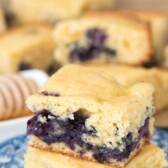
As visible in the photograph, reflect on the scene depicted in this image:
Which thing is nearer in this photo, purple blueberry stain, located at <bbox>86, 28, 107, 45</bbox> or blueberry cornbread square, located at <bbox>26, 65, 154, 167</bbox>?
blueberry cornbread square, located at <bbox>26, 65, 154, 167</bbox>

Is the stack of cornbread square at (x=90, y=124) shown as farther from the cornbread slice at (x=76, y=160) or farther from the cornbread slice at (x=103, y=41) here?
the cornbread slice at (x=103, y=41)

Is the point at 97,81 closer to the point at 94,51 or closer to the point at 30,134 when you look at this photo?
the point at 30,134

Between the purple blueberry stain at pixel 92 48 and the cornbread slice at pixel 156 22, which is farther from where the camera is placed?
the cornbread slice at pixel 156 22

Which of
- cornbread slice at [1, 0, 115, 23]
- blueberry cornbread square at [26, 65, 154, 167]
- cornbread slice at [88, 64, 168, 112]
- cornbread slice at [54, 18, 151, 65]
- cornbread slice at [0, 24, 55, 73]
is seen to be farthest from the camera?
cornbread slice at [1, 0, 115, 23]

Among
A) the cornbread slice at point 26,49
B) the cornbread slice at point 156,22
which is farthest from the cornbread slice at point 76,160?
the cornbread slice at point 156,22

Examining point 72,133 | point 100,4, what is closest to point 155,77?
point 72,133

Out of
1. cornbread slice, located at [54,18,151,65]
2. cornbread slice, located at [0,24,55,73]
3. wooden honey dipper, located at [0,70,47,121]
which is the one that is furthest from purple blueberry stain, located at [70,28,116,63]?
wooden honey dipper, located at [0,70,47,121]

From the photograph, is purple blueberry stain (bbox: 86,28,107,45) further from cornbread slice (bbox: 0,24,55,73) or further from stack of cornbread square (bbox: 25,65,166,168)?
stack of cornbread square (bbox: 25,65,166,168)

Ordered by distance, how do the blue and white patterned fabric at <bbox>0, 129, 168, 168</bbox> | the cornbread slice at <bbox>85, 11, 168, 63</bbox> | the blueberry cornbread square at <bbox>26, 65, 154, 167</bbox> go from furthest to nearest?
1. the cornbread slice at <bbox>85, 11, 168, 63</bbox>
2. the blue and white patterned fabric at <bbox>0, 129, 168, 168</bbox>
3. the blueberry cornbread square at <bbox>26, 65, 154, 167</bbox>
